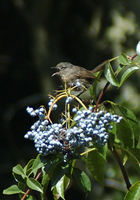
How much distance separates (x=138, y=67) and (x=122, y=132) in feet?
0.63

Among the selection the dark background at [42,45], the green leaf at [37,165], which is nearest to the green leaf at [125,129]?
the green leaf at [37,165]

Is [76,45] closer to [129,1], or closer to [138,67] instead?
[129,1]

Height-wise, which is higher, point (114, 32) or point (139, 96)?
point (114, 32)

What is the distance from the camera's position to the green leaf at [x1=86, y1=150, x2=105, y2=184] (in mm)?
1394

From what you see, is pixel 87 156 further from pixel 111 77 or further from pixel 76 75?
pixel 76 75

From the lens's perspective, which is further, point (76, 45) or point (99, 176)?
point (76, 45)

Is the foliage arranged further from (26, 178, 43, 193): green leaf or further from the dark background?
the dark background

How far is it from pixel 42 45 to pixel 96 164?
18.6 feet

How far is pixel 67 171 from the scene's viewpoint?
1.38 metres

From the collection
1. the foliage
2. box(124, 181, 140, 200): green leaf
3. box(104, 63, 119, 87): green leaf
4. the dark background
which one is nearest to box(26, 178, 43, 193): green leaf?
the foliage

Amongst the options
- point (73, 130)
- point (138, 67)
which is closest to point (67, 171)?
point (73, 130)

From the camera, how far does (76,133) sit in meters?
1.28

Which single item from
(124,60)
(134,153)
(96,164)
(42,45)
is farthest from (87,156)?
(42,45)

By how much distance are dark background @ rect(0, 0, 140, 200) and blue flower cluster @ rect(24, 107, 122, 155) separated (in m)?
4.79
